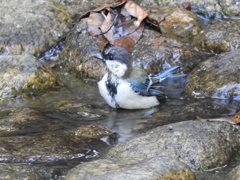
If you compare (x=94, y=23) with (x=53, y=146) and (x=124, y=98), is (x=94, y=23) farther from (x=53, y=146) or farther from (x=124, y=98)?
(x=53, y=146)

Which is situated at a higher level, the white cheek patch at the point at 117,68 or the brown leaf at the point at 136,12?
the brown leaf at the point at 136,12

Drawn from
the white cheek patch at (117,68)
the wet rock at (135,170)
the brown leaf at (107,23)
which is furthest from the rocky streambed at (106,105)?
the white cheek patch at (117,68)

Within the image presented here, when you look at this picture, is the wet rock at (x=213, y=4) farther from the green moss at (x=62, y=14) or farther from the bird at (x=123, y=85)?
the bird at (x=123, y=85)

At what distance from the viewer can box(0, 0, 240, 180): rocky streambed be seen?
3824 mm

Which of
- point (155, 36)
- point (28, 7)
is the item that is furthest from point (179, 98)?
point (28, 7)

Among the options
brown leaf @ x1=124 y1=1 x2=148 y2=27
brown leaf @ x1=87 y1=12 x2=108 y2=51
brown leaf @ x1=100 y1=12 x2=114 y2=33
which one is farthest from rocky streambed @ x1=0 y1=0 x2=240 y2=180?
brown leaf @ x1=100 y1=12 x2=114 y2=33

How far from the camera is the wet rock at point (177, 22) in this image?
8.79 m

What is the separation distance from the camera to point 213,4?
9.82 meters

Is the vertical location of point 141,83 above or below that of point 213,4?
below

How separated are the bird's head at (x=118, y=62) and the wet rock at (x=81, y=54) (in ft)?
4.67

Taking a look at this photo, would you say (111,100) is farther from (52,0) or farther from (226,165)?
(52,0)

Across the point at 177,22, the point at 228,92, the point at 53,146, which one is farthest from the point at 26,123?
the point at 177,22

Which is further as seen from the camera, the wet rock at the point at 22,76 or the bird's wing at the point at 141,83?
the wet rock at the point at 22,76

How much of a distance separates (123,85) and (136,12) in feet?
8.87
